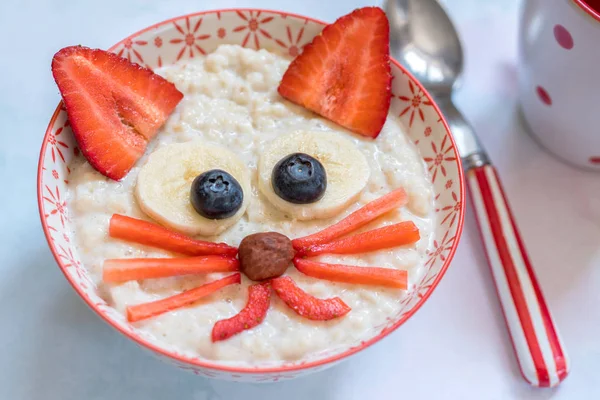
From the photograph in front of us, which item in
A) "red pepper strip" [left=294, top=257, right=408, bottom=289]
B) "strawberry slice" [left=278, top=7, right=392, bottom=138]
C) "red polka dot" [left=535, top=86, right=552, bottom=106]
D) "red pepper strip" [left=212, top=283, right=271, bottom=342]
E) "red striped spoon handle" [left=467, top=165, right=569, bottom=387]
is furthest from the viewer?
"red polka dot" [left=535, top=86, right=552, bottom=106]

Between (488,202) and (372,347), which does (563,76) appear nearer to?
Result: (488,202)

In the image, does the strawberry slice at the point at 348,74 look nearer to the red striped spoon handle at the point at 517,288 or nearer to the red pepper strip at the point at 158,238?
the red striped spoon handle at the point at 517,288

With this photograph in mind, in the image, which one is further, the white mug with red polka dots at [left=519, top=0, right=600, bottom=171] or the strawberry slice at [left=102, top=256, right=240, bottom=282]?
the white mug with red polka dots at [left=519, top=0, right=600, bottom=171]

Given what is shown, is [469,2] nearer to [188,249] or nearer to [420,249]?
[420,249]

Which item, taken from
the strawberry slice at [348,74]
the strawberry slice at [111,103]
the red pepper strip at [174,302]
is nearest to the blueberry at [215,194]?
the red pepper strip at [174,302]

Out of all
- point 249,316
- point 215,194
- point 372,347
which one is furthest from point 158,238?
point 372,347

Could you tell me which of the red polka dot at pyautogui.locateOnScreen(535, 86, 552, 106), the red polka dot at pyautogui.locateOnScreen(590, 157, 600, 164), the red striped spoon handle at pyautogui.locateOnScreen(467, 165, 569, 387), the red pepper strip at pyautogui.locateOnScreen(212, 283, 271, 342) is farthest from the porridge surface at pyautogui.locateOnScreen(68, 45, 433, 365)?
the red polka dot at pyautogui.locateOnScreen(590, 157, 600, 164)

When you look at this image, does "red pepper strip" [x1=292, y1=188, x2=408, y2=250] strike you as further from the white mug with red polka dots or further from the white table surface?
the white mug with red polka dots
